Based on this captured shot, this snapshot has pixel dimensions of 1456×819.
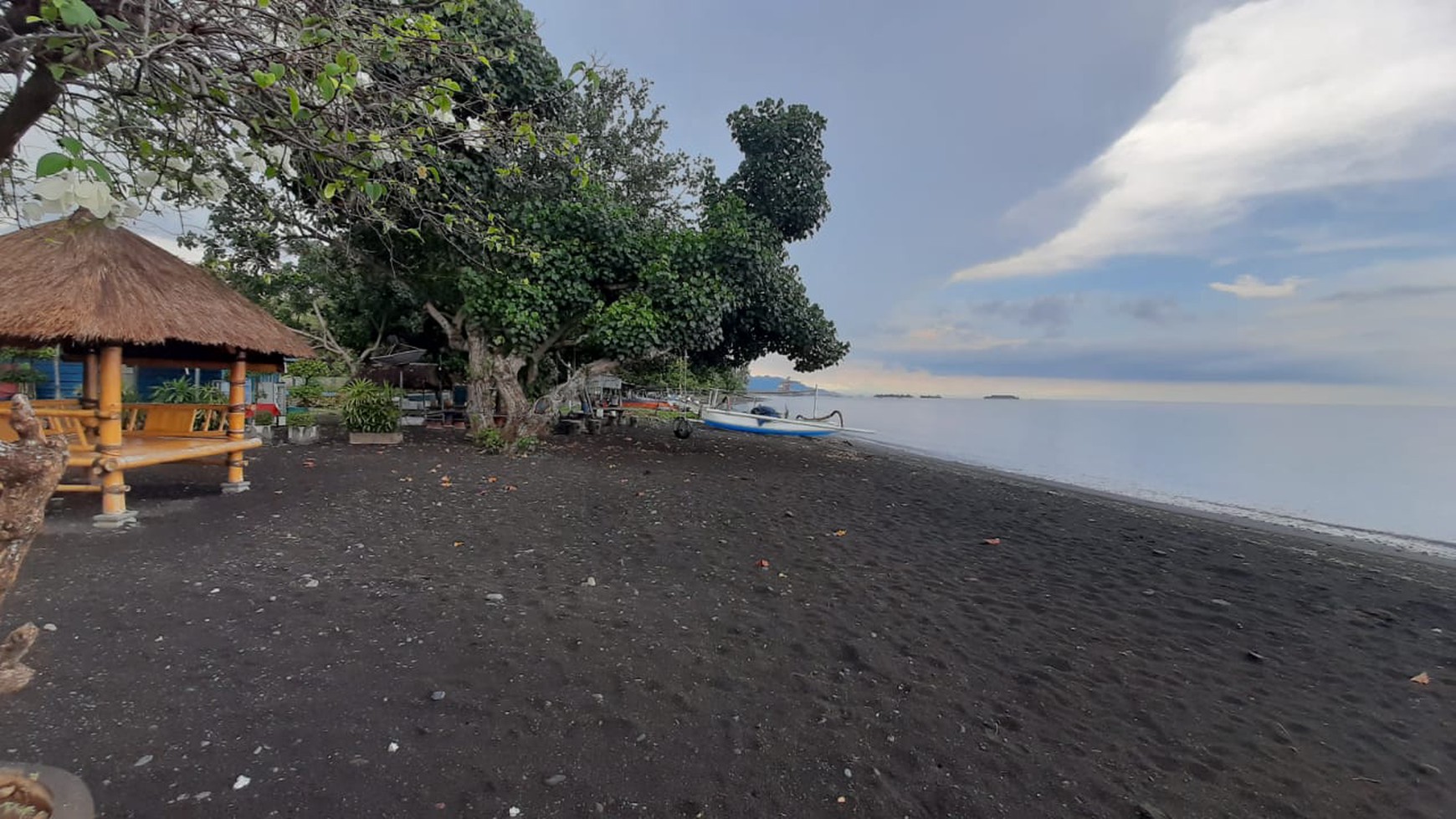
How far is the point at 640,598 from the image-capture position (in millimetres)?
4762

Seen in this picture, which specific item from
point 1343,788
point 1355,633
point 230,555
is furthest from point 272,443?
point 1355,633

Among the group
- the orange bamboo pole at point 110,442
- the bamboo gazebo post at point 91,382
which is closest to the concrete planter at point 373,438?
the bamboo gazebo post at point 91,382

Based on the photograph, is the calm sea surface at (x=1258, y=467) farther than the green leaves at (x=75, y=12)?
Yes

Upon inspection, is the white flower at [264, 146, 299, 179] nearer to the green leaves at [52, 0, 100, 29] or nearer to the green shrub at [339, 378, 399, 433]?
the green leaves at [52, 0, 100, 29]

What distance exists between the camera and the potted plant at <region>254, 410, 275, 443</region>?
12.2 meters

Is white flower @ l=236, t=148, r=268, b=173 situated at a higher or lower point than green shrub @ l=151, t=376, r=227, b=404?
higher

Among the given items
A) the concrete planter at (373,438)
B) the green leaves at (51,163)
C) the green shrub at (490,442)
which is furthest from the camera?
the concrete planter at (373,438)

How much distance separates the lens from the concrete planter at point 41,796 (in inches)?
71.2

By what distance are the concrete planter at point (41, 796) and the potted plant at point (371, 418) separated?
1117 cm

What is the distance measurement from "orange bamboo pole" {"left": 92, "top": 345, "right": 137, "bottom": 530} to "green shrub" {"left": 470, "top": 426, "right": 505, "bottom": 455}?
19.1 feet

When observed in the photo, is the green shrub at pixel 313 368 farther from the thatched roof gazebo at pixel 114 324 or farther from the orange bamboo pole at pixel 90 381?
the thatched roof gazebo at pixel 114 324

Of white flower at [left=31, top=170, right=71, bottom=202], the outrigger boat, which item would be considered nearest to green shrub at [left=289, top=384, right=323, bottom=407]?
the outrigger boat

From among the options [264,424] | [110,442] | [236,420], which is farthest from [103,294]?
[264,424]

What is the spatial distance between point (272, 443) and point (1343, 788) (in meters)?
14.9
